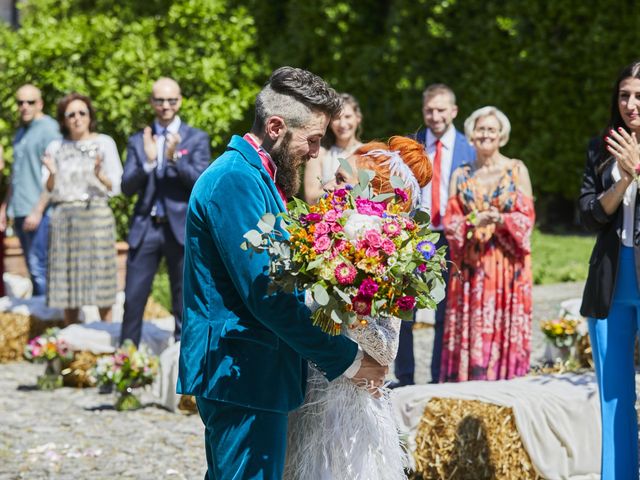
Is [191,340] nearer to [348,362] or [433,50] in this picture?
[348,362]

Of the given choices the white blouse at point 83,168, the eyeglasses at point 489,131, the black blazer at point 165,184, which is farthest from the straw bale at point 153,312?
the eyeglasses at point 489,131

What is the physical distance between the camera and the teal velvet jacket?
3113mm

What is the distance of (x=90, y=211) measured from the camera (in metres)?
8.53

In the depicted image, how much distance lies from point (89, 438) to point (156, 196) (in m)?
1.95

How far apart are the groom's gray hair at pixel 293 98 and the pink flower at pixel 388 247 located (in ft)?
1.45

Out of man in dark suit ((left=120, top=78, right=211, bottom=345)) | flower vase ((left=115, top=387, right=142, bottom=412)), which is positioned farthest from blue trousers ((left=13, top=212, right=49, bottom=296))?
flower vase ((left=115, top=387, right=142, bottom=412))

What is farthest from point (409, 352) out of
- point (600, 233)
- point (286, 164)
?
point (286, 164)

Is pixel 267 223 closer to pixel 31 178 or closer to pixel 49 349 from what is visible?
pixel 49 349

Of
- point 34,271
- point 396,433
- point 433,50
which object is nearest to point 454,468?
point 396,433

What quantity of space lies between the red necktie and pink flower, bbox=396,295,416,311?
3.90 meters

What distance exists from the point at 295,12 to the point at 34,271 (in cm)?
629

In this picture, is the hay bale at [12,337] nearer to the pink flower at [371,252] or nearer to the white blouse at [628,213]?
the white blouse at [628,213]

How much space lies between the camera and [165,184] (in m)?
7.66

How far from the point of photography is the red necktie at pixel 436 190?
23.2ft
